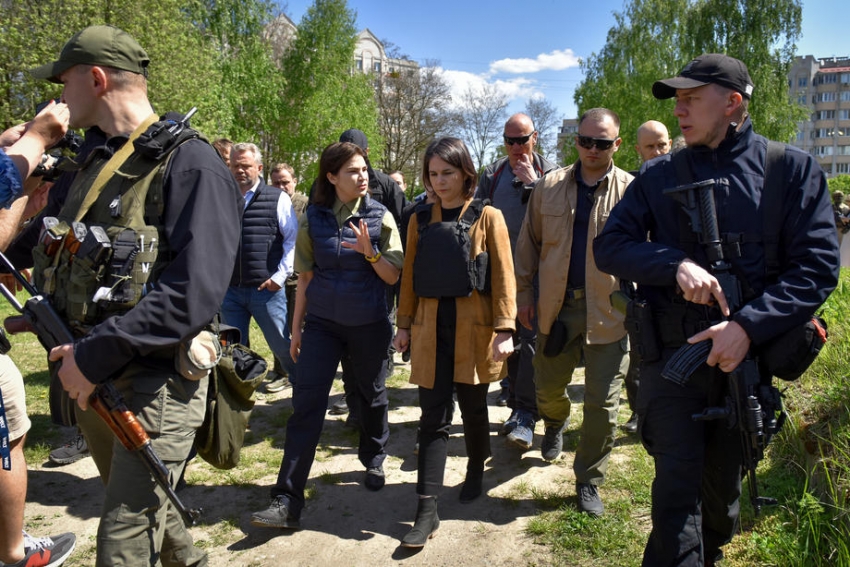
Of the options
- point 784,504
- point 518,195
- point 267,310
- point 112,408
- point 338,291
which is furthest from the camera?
point 267,310

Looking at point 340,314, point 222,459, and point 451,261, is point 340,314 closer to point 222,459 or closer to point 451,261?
point 451,261

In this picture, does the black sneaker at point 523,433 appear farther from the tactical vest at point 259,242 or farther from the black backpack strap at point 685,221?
the tactical vest at point 259,242

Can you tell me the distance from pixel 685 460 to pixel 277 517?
218cm

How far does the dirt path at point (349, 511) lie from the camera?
11.0 ft

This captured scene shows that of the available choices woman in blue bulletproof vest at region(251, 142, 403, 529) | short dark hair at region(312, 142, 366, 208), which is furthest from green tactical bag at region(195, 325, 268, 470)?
short dark hair at region(312, 142, 366, 208)

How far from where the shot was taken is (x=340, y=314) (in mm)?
3809

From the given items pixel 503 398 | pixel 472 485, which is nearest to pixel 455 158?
pixel 472 485

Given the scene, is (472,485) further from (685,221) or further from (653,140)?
A: (653,140)

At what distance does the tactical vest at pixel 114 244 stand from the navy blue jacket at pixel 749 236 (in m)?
1.82

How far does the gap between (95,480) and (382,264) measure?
8.33ft

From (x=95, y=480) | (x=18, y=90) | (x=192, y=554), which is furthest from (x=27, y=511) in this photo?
(x=18, y=90)

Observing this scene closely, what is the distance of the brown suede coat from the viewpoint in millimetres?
3531

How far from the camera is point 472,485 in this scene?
392cm

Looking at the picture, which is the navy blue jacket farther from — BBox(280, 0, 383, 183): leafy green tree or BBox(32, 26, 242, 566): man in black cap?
BBox(280, 0, 383, 183): leafy green tree
